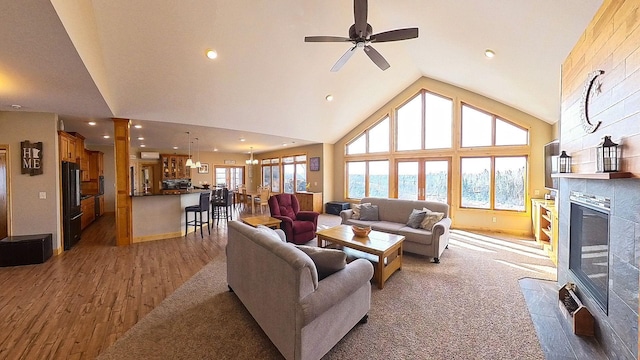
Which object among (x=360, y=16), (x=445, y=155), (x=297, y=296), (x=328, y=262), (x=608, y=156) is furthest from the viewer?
(x=445, y=155)

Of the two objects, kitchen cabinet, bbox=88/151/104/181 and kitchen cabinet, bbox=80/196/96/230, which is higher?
kitchen cabinet, bbox=88/151/104/181

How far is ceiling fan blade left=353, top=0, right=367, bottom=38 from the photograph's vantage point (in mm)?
2541

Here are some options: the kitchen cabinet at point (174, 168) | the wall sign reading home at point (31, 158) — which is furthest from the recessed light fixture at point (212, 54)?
the kitchen cabinet at point (174, 168)

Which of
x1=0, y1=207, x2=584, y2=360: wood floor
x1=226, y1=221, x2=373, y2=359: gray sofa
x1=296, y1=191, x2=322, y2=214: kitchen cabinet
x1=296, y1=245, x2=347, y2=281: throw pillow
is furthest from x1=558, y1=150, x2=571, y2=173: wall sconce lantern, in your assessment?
x1=296, y1=191, x2=322, y2=214: kitchen cabinet

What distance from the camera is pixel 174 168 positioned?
33.9ft

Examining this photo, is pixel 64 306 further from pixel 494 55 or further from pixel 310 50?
pixel 494 55

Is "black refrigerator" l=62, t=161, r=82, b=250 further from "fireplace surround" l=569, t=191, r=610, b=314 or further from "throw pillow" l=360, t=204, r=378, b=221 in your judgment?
"fireplace surround" l=569, t=191, r=610, b=314

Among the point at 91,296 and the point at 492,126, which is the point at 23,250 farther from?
the point at 492,126

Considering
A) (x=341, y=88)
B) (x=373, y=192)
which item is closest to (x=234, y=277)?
(x=341, y=88)

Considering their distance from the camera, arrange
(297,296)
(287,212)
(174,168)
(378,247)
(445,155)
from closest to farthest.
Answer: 1. (297,296)
2. (378,247)
3. (287,212)
4. (445,155)
5. (174,168)

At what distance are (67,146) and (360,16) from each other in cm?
620

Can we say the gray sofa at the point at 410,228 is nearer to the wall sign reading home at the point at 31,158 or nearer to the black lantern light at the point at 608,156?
the black lantern light at the point at 608,156

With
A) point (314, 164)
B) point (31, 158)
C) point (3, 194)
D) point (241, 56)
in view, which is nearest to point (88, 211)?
point (3, 194)

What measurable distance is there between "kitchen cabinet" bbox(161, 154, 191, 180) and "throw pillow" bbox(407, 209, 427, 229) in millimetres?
9397
